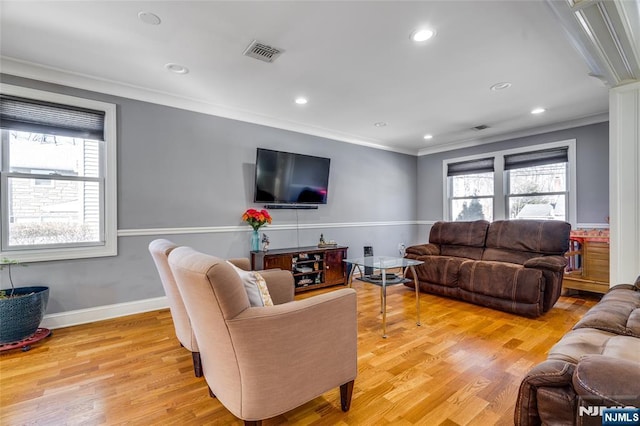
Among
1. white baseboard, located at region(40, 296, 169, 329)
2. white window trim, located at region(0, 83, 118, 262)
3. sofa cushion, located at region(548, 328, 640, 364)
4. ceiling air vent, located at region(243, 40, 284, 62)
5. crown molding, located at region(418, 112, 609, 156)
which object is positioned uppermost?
ceiling air vent, located at region(243, 40, 284, 62)

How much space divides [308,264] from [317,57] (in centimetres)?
274

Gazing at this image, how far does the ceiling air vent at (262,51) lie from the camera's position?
7.88ft

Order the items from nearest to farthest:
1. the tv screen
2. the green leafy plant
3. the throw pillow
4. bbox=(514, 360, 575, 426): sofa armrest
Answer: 1. bbox=(514, 360, 575, 426): sofa armrest
2. the throw pillow
3. the green leafy plant
4. the tv screen

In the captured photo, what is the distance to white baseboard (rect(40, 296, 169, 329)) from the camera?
2.86 meters

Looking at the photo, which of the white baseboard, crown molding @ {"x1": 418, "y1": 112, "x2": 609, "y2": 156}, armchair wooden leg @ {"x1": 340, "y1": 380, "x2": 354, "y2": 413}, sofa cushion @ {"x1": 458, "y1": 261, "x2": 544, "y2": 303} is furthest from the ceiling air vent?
crown molding @ {"x1": 418, "y1": 112, "x2": 609, "y2": 156}

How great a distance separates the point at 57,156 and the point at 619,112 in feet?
18.1

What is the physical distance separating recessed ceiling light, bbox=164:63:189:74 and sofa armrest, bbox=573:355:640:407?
337 cm

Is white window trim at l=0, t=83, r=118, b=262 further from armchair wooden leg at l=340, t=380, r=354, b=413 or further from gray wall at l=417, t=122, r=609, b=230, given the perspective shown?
gray wall at l=417, t=122, r=609, b=230

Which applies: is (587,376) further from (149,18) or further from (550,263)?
(149,18)

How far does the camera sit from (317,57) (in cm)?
259

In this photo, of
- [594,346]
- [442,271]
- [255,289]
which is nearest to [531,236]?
[442,271]

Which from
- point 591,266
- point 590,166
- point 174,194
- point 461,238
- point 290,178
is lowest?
point 591,266

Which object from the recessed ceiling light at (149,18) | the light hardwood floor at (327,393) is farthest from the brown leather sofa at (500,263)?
the recessed ceiling light at (149,18)

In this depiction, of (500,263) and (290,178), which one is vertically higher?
(290,178)
